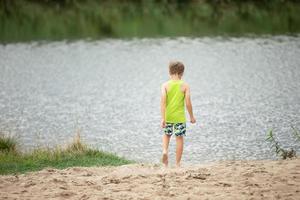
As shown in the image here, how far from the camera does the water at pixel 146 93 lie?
1492 centimetres

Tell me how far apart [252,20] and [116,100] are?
2259 cm

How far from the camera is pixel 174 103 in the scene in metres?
10.0

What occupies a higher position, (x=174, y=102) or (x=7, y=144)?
(x=174, y=102)

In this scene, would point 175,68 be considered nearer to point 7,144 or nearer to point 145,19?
point 7,144

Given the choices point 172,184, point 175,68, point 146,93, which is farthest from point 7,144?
point 146,93

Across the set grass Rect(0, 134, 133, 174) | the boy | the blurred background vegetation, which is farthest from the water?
the blurred background vegetation

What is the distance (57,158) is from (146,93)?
10760 millimetres

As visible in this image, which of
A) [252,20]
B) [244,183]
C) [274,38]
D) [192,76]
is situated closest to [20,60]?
[192,76]

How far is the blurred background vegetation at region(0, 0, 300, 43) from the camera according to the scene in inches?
1545

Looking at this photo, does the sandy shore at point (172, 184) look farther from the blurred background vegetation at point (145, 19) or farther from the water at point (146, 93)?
the blurred background vegetation at point (145, 19)

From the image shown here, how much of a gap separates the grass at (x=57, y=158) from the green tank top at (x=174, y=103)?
2.09m

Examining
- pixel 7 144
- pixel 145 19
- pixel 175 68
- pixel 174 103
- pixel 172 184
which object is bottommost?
pixel 172 184

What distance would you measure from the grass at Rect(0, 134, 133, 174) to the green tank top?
2090 millimetres

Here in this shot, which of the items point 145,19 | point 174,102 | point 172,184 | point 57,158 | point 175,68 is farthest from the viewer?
point 145,19
